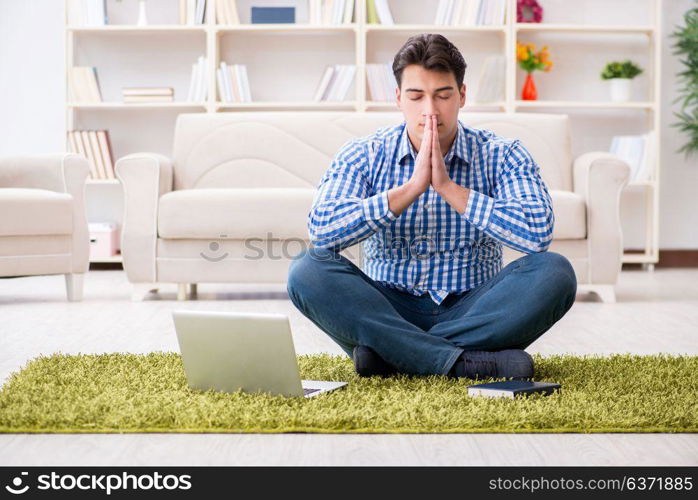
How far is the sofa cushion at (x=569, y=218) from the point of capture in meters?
3.83

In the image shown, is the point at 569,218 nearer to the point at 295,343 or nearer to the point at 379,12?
the point at 295,343

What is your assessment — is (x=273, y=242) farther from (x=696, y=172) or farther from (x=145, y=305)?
(x=696, y=172)

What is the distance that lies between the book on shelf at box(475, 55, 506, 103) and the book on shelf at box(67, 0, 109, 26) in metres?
2.06

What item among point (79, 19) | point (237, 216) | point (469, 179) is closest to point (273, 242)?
point (237, 216)

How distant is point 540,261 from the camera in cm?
199

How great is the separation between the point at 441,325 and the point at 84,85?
3764 millimetres

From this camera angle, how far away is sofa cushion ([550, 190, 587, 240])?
151 inches

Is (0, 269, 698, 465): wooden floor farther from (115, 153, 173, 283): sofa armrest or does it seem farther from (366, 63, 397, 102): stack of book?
(366, 63, 397, 102): stack of book

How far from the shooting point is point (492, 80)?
5.26 meters

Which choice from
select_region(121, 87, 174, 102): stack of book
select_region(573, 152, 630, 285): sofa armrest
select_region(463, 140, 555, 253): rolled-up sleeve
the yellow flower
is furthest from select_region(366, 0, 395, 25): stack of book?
select_region(463, 140, 555, 253): rolled-up sleeve

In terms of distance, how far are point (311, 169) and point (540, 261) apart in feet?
8.04

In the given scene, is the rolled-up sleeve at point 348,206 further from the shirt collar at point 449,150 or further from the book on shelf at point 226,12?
the book on shelf at point 226,12

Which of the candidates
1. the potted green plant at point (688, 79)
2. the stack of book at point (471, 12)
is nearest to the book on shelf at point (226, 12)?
the stack of book at point (471, 12)

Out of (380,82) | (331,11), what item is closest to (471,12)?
(380,82)
